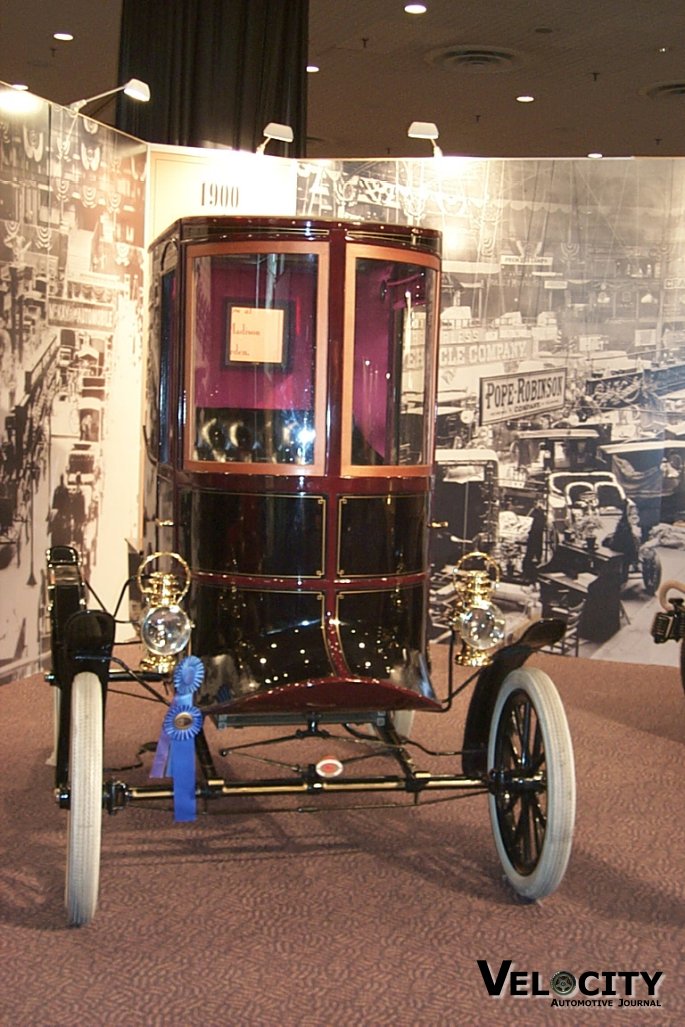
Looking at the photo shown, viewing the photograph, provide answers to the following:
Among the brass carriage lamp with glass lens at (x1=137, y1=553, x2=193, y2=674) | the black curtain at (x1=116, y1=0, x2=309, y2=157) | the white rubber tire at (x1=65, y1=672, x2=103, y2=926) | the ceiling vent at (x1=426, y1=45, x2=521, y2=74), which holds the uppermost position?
the ceiling vent at (x1=426, y1=45, x2=521, y2=74)

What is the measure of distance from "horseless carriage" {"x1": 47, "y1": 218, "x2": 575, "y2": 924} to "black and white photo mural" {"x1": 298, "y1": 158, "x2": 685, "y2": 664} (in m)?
3.02

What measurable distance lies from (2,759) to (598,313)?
4.13 metres

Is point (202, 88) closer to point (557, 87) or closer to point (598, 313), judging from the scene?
point (598, 313)

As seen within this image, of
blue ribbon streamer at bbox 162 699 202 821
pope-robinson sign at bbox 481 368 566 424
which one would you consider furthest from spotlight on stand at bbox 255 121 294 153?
blue ribbon streamer at bbox 162 699 202 821

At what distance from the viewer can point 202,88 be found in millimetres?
7363

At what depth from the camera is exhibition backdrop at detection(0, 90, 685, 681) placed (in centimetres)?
684

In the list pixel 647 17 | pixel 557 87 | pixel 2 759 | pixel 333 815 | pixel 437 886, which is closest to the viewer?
pixel 437 886

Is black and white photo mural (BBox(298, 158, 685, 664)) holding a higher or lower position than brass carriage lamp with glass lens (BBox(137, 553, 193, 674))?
Result: higher

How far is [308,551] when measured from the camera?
12.8 feet

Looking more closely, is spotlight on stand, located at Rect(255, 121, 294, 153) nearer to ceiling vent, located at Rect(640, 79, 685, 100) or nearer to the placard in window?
the placard in window

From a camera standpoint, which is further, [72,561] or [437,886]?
[72,561]

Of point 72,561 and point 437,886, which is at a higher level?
point 72,561

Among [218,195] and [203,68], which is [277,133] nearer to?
[218,195]

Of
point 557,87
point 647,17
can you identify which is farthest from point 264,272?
point 557,87
